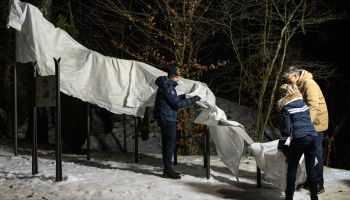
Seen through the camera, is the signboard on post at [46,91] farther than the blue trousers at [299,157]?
Yes

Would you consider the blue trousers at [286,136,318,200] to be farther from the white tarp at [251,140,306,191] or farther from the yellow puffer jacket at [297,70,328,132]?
the yellow puffer jacket at [297,70,328,132]

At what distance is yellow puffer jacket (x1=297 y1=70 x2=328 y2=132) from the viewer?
6.91 m

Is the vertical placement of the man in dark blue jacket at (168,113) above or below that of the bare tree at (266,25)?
below

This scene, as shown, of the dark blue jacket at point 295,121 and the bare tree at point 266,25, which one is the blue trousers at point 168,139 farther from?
the bare tree at point 266,25

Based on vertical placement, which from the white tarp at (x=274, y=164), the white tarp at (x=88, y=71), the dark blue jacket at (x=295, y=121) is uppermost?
the white tarp at (x=88, y=71)

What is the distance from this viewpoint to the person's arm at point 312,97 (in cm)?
687

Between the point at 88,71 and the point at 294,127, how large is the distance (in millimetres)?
4899

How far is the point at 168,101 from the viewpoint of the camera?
316 inches

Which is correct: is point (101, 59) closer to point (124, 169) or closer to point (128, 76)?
point (128, 76)

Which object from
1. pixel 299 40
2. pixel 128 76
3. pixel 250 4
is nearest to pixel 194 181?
pixel 128 76

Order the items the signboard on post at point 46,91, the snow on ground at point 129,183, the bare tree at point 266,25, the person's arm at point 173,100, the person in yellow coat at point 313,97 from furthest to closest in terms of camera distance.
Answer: the bare tree at point 266,25 → the person's arm at point 173,100 → the signboard on post at point 46,91 → the snow on ground at point 129,183 → the person in yellow coat at point 313,97

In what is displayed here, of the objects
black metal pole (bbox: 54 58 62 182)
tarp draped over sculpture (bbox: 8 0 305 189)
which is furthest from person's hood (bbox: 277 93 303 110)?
black metal pole (bbox: 54 58 62 182)

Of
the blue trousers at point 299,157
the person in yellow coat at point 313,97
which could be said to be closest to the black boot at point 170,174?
the blue trousers at point 299,157

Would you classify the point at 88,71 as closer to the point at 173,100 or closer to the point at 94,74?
the point at 94,74
